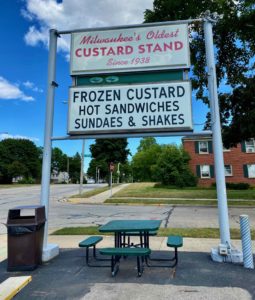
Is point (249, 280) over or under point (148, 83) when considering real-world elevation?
under

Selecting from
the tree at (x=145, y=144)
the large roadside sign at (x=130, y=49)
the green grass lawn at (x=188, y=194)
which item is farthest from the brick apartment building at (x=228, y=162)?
the tree at (x=145, y=144)

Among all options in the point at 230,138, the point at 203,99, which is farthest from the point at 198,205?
the point at 203,99

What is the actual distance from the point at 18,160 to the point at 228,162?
62266mm

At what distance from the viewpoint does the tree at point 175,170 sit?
3416 cm

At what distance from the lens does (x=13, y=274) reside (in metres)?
5.00

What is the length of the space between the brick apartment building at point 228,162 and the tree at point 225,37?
19.9 meters

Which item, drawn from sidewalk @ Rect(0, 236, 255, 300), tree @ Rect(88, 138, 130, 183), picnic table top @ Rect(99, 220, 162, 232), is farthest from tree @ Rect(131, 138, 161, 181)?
sidewalk @ Rect(0, 236, 255, 300)

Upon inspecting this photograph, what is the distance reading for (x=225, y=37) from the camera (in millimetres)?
14297

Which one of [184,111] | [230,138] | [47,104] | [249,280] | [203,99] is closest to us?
[249,280]

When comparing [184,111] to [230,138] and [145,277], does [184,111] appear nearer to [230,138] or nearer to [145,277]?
[145,277]

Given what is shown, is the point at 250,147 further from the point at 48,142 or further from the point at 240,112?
the point at 48,142

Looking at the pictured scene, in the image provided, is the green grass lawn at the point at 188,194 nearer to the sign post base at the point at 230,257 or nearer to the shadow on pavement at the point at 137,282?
the sign post base at the point at 230,257

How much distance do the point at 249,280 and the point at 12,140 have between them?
8687cm

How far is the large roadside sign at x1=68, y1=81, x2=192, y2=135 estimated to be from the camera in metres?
6.04
